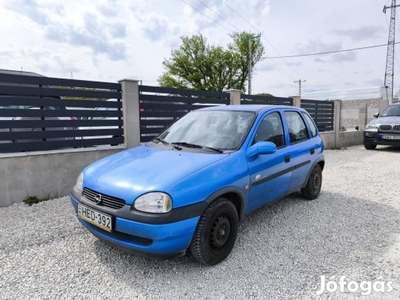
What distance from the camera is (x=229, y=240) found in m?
2.78

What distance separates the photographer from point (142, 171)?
2580 millimetres

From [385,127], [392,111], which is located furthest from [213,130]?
[392,111]

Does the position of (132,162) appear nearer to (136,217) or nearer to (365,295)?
(136,217)

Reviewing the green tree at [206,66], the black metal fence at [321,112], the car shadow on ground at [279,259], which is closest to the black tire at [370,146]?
the black metal fence at [321,112]

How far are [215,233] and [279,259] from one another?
756mm

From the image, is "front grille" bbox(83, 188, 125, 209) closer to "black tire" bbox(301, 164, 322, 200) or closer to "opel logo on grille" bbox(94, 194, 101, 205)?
"opel logo on grille" bbox(94, 194, 101, 205)

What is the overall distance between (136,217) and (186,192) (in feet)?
1.48

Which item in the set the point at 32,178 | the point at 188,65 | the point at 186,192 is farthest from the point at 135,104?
the point at 188,65

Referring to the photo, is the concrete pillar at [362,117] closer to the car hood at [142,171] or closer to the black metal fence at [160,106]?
the black metal fence at [160,106]

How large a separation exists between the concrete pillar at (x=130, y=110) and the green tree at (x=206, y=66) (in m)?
26.2

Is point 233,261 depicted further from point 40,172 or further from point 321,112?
point 321,112

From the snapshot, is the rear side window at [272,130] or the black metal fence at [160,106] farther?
the black metal fence at [160,106]

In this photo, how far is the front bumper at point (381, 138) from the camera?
9789 millimetres

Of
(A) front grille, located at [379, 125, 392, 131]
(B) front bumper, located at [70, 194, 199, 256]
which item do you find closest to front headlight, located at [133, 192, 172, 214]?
(B) front bumper, located at [70, 194, 199, 256]
